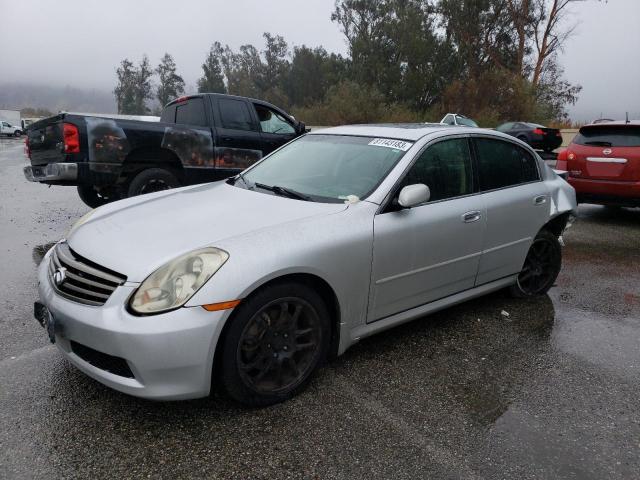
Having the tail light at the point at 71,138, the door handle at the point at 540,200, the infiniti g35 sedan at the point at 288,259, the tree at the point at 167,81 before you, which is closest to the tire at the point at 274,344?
the infiniti g35 sedan at the point at 288,259

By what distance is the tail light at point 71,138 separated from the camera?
5.99 m

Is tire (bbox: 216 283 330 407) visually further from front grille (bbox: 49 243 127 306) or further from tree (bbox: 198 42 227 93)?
tree (bbox: 198 42 227 93)

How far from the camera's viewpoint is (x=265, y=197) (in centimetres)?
333

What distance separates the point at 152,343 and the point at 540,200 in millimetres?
3362

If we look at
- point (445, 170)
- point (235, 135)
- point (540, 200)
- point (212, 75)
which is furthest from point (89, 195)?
point (212, 75)

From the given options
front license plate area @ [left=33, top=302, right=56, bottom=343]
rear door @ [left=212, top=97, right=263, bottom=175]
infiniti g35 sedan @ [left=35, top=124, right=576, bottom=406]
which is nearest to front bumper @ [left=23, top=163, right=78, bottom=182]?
rear door @ [left=212, top=97, right=263, bottom=175]

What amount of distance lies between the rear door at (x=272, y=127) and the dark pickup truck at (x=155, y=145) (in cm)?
2

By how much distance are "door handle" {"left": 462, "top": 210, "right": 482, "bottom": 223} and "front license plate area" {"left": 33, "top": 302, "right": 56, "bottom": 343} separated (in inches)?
103

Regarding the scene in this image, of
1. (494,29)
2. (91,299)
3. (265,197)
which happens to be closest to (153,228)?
(91,299)

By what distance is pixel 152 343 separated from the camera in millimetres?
2291

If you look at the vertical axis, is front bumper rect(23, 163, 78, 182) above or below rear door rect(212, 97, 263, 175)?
below

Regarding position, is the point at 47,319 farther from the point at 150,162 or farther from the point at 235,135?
the point at 235,135

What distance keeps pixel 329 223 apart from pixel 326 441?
1.15 meters

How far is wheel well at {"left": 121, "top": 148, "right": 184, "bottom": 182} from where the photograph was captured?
21.5 feet
